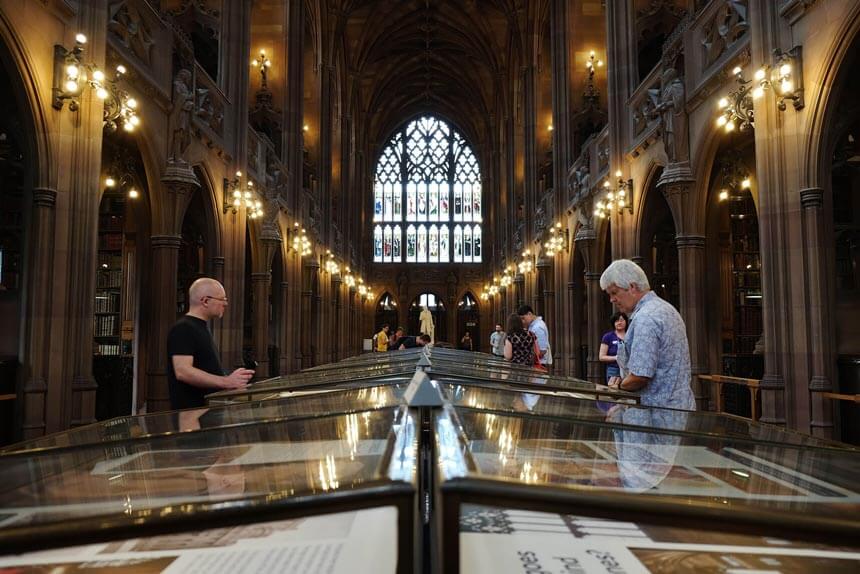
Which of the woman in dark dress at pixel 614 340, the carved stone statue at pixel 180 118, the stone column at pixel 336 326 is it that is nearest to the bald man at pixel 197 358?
the woman in dark dress at pixel 614 340

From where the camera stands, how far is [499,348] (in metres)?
16.0

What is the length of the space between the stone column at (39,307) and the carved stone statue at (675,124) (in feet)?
27.0

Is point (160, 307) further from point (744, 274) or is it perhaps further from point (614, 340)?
point (744, 274)

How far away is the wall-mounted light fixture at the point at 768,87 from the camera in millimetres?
6801

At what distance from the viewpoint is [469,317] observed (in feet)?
129

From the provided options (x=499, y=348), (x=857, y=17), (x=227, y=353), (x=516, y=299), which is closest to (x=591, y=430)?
(x=857, y=17)

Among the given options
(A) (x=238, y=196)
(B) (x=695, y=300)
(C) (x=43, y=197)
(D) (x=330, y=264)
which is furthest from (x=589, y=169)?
(C) (x=43, y=197)

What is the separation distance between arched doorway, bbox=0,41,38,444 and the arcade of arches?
0.10ft

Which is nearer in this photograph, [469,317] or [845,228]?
[845,228]

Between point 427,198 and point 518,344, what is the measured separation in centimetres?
3320

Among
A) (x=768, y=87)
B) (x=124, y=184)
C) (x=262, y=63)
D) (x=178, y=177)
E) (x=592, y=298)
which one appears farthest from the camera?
(x=262, y=63)

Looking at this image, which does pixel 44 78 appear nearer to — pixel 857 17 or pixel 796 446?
pixel 796 446

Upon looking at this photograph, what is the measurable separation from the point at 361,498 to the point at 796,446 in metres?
1.40

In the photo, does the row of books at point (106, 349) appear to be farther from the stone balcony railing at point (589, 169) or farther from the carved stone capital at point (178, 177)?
the stone balcony railing at point (589, 169)
